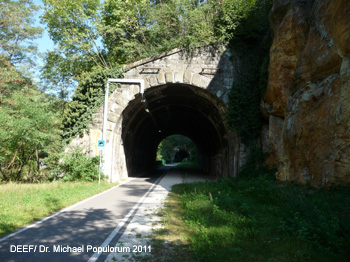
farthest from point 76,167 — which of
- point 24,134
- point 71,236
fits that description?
point 71,236

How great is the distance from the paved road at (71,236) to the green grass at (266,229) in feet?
3.68

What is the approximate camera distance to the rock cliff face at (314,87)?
20.7 ft

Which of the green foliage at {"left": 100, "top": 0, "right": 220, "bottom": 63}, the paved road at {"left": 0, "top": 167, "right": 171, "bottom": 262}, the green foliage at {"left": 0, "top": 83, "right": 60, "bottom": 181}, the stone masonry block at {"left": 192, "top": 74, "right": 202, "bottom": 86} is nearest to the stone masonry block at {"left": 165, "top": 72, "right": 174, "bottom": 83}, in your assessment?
the stone masonry block at {"left": 192, "top": 74, "right": 202, "bottom": 86}

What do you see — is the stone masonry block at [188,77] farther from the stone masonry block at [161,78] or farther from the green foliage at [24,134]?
the green foliage at [24,134]

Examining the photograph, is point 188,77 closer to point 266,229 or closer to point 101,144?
point 101,144

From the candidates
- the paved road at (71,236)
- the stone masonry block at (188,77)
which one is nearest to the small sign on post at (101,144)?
the stone masonry block at (188,77)

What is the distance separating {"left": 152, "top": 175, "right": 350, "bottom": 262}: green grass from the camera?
13.6ft

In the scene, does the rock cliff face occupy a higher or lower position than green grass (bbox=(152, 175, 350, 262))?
higher

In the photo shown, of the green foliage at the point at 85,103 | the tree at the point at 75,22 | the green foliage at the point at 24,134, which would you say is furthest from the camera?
the tree at the point at 75,22

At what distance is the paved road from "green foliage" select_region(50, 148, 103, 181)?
6.80 m

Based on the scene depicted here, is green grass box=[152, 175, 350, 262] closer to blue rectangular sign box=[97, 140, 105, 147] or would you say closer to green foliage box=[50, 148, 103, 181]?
blue rectangular sign box=[97, 140, 105, 147]

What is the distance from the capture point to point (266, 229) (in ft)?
16.8

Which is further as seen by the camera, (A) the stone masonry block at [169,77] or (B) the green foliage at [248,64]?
(A) the stone masonry block at [169,77]

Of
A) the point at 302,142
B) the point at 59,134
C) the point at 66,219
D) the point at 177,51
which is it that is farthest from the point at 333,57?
the point at 59,134
